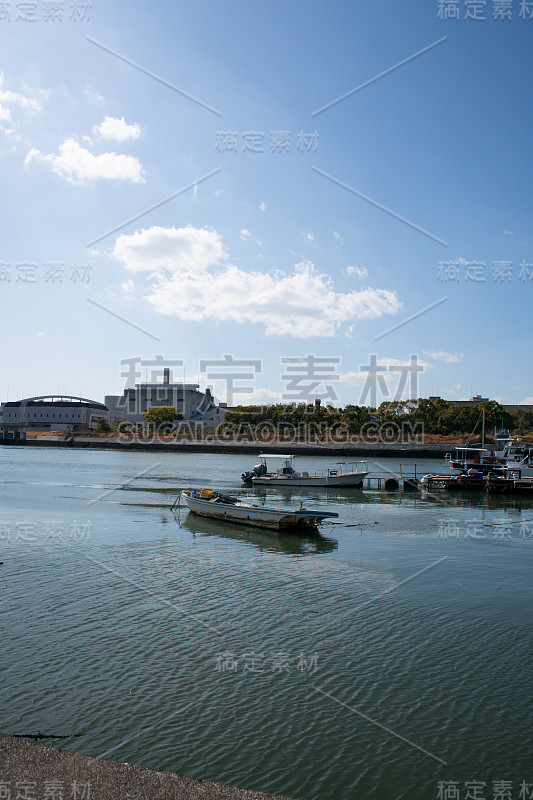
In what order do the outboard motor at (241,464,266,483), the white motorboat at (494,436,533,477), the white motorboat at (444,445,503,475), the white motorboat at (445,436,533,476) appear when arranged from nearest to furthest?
1. the white motorboat at (494,436,533,477)
2. the outboard motor at (241,464,266,483)
3. the white motorboat at (445,436,533,476)
4. the white motorboat at (444,445,503,475)

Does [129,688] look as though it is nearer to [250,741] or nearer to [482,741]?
[250,741]

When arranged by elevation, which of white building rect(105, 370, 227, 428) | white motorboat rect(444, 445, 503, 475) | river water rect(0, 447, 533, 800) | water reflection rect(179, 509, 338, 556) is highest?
white building rect(105, 370, 227, 428)

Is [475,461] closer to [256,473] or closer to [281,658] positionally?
[256,473]

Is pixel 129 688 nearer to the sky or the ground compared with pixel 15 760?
nearer to the ground

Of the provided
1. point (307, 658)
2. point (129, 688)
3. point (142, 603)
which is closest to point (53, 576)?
point (142, 603)

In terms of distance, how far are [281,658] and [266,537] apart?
49.5 feet

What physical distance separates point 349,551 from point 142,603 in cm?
1116


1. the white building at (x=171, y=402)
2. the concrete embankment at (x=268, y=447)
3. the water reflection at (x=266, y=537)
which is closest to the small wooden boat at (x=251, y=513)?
the water reflection at (x=266, y=537)

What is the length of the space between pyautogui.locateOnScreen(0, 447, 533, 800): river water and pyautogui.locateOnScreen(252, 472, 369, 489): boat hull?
80.8ft

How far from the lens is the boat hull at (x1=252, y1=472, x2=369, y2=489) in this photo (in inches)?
2007

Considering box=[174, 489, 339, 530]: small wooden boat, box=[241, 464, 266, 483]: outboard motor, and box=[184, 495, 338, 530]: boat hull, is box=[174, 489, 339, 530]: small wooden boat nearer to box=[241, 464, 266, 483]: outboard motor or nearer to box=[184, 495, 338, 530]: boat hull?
box=[184, 495, 338, 530]: boat hull

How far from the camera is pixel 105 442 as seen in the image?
134m

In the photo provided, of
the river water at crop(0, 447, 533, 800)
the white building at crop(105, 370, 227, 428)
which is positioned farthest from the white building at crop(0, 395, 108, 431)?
the river water at crop(0, 447, 533, 800)

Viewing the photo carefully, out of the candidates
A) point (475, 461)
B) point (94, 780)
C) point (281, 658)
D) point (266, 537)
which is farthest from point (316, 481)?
point (94, 780)
